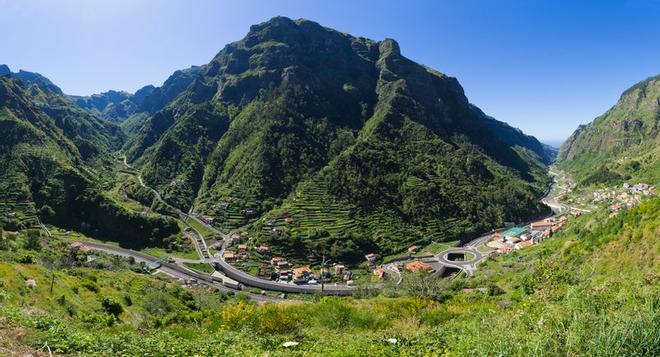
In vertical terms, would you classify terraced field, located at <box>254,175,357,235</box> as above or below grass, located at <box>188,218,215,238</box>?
above

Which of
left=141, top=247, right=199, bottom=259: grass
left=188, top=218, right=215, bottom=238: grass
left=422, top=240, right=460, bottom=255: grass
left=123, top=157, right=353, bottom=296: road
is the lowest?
left=123, top=157, right=353, bottom=296: road

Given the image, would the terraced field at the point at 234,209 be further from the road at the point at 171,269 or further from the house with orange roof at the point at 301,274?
the house with orange roof at the point at 301,274

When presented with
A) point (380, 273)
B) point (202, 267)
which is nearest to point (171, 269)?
point (202, 267)

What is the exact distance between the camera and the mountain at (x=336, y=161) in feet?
352

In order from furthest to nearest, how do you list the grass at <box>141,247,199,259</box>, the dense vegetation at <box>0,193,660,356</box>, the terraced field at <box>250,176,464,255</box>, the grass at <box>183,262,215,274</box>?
the terraced field at <box>250,176,464,255</box> < the grass at <box>141,247,199,259</box> < the grass at <box>183,262,215,274</box> < the dense vegetation at <box>0,193,660,356</box>

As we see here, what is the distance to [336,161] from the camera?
134 m

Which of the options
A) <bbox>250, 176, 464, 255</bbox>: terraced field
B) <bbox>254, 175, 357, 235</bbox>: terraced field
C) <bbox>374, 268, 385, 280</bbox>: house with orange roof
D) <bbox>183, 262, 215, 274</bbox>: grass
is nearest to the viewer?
<bbox>374, 268, 385, 280</bbox>: house with orange roof

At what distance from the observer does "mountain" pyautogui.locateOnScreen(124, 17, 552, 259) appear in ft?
352

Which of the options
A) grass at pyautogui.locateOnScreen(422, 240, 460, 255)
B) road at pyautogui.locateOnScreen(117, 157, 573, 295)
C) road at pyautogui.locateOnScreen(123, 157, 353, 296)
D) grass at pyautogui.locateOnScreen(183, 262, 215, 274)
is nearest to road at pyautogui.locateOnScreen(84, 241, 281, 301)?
grass at pyautogui.locateOnScreen(183, 262, 215, 274)

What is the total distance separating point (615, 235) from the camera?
2492 cm

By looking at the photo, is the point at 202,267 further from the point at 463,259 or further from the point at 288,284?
the point at 463,259

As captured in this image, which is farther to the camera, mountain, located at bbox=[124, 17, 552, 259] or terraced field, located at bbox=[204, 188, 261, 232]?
terraced field, located at bbox=[204, 188, 261, 232]

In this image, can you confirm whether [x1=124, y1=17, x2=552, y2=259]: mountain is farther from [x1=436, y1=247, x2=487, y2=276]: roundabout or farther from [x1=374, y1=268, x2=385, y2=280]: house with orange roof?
[x1=374, y1=268, x2=385, y2=280]: house with orange roof

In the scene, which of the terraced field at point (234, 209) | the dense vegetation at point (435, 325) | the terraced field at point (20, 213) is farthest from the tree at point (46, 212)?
the dense vegetation at point (435, 325)
